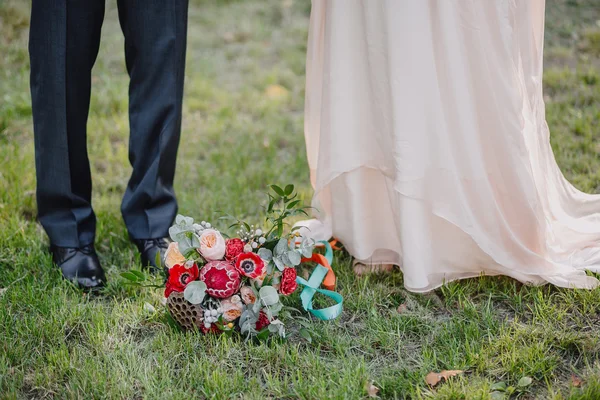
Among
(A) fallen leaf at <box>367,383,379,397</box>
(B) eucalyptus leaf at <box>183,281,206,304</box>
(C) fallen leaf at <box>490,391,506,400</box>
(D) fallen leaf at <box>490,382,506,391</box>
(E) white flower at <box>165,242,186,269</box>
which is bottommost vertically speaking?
(A) fallen leaf at <box>367,383,379,397</box>

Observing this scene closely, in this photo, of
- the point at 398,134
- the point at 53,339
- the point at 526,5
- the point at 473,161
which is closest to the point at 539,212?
the point at 473,161

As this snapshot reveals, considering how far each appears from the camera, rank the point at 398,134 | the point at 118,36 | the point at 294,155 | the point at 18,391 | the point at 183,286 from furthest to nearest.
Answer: the point at 118,36
the point at 294,155
the point at 398,134
the point at 183,286
the point at 18,391

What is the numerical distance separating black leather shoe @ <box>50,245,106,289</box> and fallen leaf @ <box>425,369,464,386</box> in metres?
1.14

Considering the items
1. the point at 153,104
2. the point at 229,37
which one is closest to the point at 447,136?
the point at 153,104

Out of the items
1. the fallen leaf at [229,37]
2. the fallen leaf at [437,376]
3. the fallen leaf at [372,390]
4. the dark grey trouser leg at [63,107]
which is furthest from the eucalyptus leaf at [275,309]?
the fallen leaf at [229,37]

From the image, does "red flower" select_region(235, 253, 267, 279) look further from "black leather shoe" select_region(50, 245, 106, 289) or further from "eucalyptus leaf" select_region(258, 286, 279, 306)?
"black leather shoe" select_region(50, 245, 106, 289)

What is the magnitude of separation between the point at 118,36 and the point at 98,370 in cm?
346

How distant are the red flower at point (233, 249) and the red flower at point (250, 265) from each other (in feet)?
0.10

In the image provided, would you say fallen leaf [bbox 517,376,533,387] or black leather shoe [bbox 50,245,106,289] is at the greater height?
fallen leaf [bbox 517,376,533,387]

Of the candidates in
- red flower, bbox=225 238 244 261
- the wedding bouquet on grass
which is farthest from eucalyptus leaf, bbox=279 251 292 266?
red flower, bbox=225 238 244 261

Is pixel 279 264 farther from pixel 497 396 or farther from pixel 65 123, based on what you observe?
pixel 65 123

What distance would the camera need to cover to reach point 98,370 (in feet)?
5.81

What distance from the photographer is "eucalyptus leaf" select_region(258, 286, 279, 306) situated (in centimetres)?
185

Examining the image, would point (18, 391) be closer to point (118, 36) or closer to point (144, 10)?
point (144, 10)
